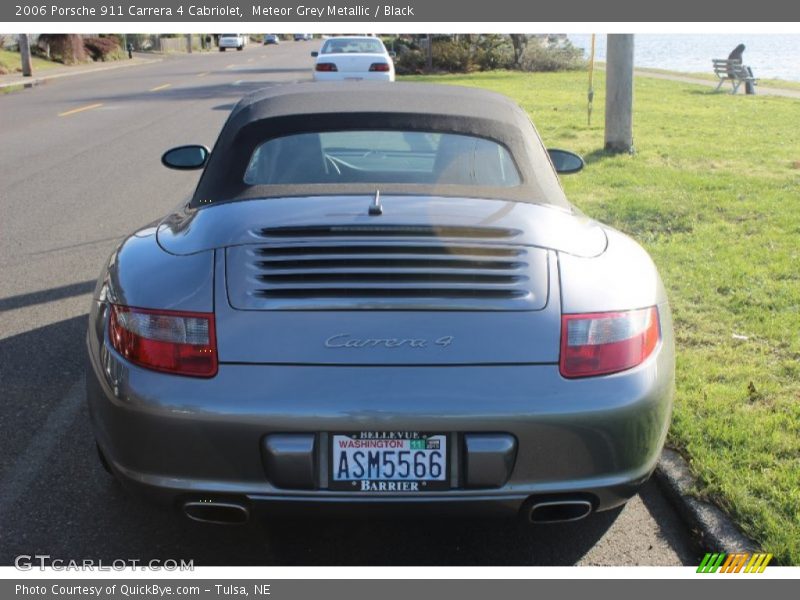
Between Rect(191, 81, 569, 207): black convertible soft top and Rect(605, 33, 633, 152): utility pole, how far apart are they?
8979 millimetres

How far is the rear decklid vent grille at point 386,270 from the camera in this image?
118 inches

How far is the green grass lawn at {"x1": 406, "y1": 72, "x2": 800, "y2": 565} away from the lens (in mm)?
3795

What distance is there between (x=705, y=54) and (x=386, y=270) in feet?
190

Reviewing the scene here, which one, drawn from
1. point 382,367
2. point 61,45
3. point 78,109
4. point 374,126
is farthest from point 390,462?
point 61,45

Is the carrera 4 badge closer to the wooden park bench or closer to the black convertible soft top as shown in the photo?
the black convertible soft top

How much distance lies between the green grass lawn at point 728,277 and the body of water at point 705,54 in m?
17.3

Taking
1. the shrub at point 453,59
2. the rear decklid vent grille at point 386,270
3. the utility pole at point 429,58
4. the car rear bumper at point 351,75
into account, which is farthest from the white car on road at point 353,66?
the rear decklid vent grille at point 386,270

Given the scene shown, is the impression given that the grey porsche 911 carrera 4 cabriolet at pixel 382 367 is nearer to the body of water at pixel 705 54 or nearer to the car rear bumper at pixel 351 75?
the car rear bumper at pixel 351 75

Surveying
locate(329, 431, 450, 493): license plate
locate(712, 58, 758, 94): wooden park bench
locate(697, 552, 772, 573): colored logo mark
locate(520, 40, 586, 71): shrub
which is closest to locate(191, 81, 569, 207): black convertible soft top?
locate(329, 431, 450, 493): license plate

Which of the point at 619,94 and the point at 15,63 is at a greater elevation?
the point at 619,94

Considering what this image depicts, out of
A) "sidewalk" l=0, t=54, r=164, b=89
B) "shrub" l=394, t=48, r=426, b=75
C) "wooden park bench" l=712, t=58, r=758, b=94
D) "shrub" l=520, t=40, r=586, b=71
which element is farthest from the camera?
"shrub" l=394, t=48, r=426, b=75

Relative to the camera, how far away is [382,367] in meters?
2.87

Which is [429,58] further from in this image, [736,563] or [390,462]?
[390,462]
